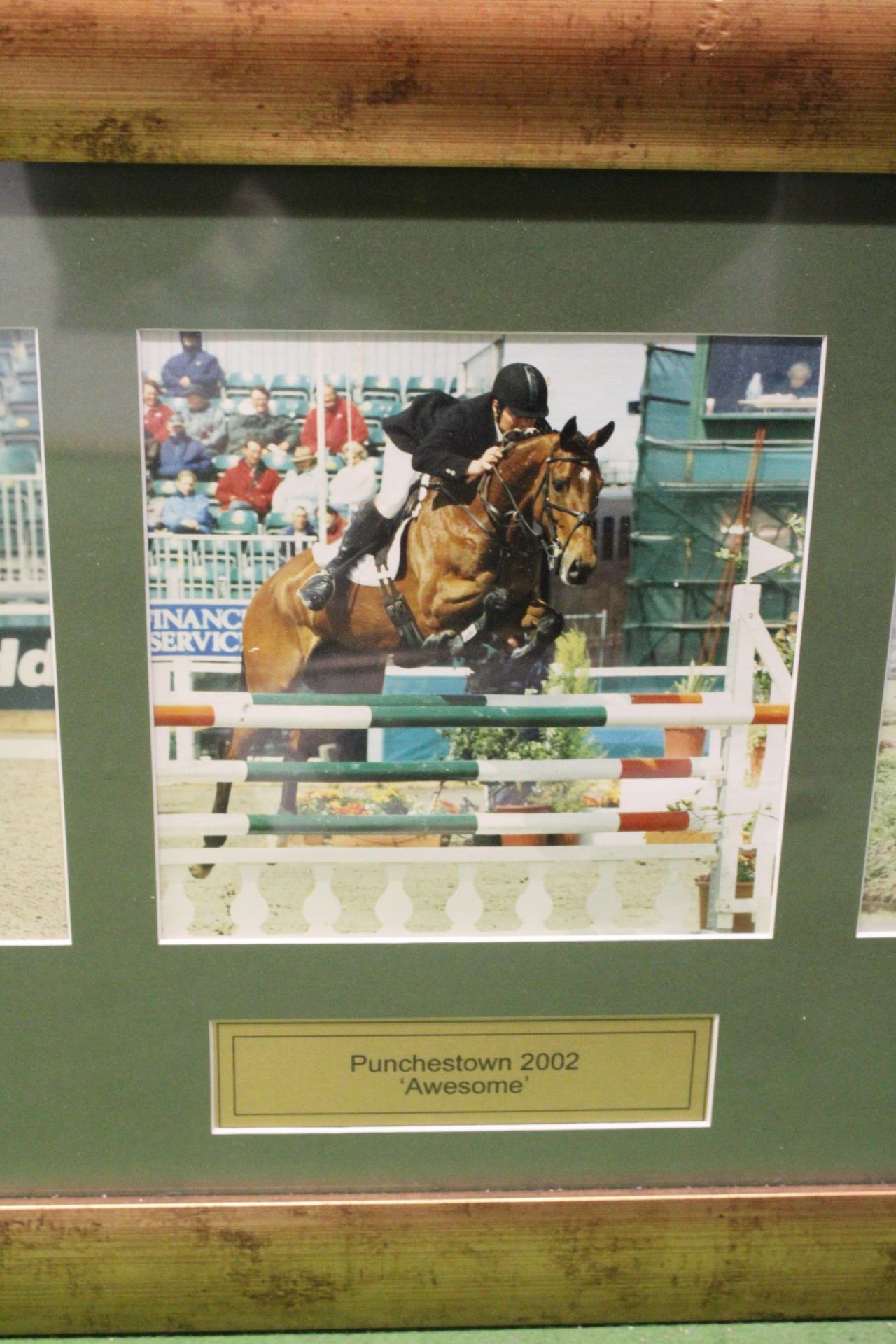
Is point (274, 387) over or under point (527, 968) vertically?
over

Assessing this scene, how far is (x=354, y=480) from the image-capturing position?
54.7 inches

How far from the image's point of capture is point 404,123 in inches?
48.9

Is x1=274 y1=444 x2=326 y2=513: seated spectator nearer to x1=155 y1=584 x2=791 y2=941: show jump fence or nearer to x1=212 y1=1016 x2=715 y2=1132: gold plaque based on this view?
x1=155 y1=584 x2=791 y2=941: show jump fence

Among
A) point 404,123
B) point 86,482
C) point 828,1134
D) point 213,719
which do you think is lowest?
point 828,1134

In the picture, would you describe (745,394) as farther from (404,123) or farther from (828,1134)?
(828,1134)

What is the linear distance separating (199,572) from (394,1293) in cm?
115

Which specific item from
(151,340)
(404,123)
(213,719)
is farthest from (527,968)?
(404,123)

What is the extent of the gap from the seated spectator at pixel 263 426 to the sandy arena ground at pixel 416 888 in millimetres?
492

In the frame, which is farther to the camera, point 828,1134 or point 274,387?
point 828,1134

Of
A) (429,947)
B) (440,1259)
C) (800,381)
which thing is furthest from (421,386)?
(440,1259)

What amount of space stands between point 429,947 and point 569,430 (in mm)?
780

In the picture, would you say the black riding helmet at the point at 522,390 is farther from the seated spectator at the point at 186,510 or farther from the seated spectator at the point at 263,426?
the seated spectator at the point at 186,510

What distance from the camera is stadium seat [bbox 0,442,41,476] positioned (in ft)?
4.48

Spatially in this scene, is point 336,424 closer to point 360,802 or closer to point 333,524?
point 333,524
